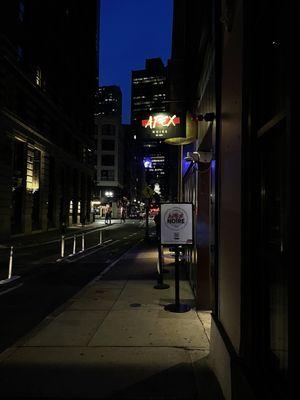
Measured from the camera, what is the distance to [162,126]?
10336 mm

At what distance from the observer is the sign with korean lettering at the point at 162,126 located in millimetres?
Result: 9961

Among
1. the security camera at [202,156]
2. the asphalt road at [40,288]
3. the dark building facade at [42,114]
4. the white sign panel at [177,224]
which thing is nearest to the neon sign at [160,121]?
the security camera at [202,156]

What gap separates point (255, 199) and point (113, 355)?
10.9ft

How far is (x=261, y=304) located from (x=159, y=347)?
2.93 m

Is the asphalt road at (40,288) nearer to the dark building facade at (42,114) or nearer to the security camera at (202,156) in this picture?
the security camera at (202,156)

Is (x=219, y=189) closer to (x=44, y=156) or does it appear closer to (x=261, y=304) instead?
(x=261, y=304)

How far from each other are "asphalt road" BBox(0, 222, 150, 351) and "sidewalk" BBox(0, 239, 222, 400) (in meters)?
0.51

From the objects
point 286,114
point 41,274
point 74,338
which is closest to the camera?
point 286,114

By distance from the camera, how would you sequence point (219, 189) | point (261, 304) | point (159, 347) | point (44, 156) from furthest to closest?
point (44, 156), point (159, 347), point (219, 189), point (261, 304)

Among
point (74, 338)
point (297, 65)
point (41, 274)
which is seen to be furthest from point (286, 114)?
point (41, 274)

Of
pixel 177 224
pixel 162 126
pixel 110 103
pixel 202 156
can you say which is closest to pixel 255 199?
pixel 202 156

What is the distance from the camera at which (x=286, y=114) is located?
9.75 ft

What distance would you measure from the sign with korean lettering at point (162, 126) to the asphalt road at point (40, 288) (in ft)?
15.1

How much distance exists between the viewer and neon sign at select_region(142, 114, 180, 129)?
1004cm
